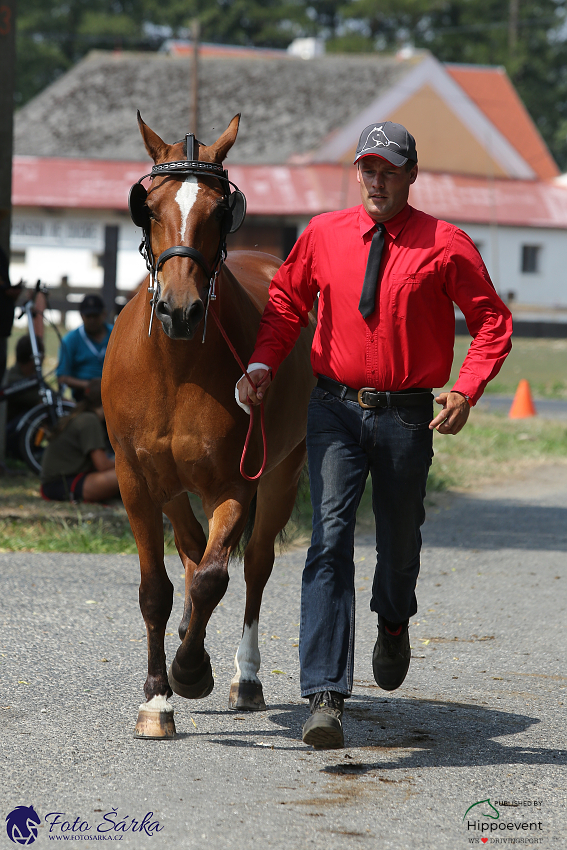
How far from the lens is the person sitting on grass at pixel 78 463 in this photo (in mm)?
9500

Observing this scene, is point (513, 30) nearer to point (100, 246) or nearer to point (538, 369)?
point (100, 246)

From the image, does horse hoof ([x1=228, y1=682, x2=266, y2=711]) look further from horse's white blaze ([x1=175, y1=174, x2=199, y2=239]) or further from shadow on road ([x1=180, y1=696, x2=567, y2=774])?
horse's white blaze ([x1=175, y1=174, x2=199, y2=239])

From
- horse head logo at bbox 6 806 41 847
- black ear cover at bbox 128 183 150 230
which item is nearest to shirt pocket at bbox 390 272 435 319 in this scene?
black ear cover at bbox 128 183 150 230

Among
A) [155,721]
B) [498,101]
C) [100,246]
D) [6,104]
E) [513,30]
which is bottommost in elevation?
[155,721]

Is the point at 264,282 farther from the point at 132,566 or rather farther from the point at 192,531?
the point at 132,566

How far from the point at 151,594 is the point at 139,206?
1.58 meters

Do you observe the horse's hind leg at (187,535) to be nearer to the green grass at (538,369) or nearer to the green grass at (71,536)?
the green grass at (71,536)

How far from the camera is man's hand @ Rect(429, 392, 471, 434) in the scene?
405 cm

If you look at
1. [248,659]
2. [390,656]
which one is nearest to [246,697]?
[248,659]

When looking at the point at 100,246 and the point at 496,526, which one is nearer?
the point at 496,526

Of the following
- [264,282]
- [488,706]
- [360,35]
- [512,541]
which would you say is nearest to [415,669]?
[488,706]

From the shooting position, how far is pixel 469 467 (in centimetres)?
1301

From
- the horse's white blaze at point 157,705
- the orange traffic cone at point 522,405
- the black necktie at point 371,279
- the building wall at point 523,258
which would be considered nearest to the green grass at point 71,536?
the horse's white blaze at point 157,705

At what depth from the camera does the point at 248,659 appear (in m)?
4.95
